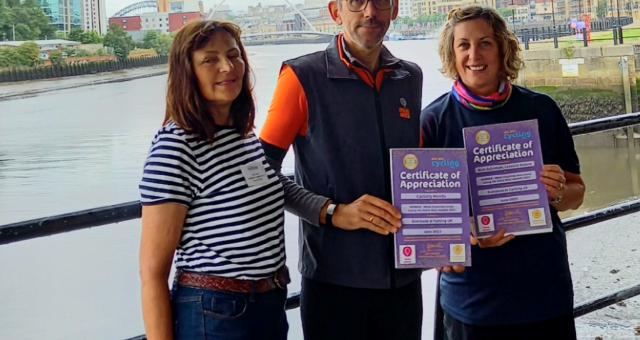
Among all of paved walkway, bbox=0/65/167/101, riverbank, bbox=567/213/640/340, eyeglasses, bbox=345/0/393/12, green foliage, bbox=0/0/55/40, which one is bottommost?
riverbank, bbox=567/213/640/340

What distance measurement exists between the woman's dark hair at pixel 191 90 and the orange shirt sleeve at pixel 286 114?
7 cm

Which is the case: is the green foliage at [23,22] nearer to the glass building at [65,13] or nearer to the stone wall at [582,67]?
the glass building at [65,13]

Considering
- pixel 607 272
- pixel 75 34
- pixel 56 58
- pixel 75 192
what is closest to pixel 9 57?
pixel 56 58

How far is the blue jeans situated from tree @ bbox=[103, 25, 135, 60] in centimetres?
265

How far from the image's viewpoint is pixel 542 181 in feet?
4.06

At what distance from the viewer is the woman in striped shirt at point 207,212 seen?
941 mm

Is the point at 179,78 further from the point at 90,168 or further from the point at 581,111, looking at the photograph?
the point at 581,111

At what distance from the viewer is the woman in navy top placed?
49.4 inches

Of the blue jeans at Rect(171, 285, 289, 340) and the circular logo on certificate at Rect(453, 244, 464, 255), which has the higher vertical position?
the circular logo on certificate at Rect(453, 244, 464, 255)

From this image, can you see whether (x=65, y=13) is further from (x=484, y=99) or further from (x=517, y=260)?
(x=517, y=260)

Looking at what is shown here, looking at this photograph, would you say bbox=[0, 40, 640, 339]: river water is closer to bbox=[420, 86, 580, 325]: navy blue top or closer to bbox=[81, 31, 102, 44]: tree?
bbox=[81, 31, 102, 44]: tree

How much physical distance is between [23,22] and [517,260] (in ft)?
9.38

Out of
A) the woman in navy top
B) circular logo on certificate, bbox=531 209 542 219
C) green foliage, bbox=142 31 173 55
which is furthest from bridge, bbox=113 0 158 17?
circular logo on certificate, bbox=531 209 542 219

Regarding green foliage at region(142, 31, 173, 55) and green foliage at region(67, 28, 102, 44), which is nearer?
green foliage at region(142, 31, 173, 55)
